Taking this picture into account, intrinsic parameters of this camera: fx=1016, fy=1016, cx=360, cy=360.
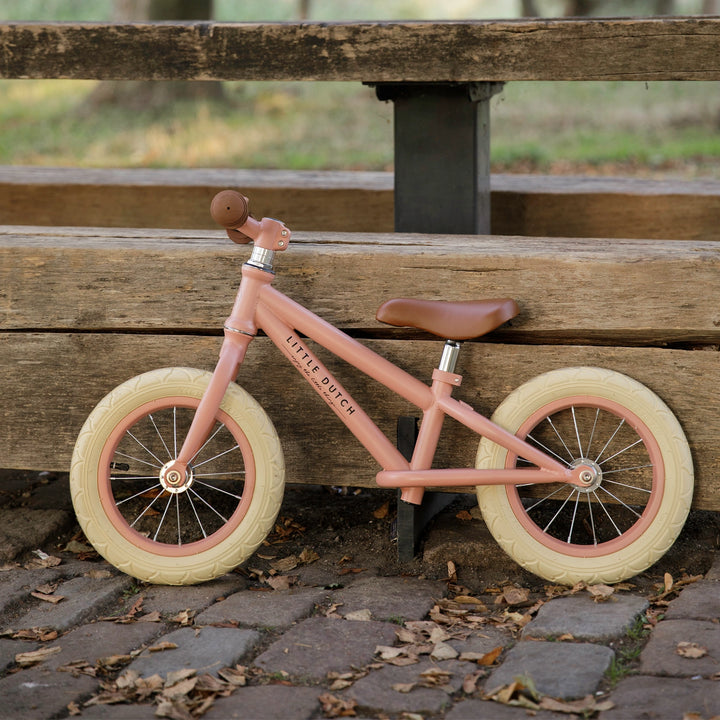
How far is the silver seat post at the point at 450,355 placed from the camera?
3223mm

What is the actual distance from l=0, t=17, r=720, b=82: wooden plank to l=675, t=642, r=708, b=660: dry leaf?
1786 millimetres

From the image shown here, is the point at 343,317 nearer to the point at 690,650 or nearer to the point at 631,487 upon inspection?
the point at 631,487

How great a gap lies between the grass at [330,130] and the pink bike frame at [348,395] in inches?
306

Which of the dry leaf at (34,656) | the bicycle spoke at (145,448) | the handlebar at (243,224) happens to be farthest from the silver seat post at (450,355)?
the dry leaf at (34,656)

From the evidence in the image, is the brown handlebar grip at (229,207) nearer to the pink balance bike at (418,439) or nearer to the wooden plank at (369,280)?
the pink balance bike at (418,439)

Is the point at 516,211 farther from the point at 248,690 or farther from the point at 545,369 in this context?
the point at 248,690

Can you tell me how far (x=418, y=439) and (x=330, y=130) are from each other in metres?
11.6

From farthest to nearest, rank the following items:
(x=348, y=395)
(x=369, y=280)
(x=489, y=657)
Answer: (x=369, y=280)
(x=348, y=395)
(x=489, y=657)

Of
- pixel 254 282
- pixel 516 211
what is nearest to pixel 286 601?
pixel 254 282

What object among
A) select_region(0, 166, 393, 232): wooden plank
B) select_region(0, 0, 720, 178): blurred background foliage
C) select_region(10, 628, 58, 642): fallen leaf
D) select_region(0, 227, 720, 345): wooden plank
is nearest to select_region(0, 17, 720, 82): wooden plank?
select_region(0, 227, 720, 345): wooden plank

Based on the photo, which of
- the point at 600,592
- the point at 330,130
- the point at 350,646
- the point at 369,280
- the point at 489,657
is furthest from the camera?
the point at 330,130

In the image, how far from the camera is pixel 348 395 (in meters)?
3.32

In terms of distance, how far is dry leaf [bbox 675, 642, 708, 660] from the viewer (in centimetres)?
262

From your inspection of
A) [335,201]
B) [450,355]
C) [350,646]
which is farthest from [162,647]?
[335,201]
